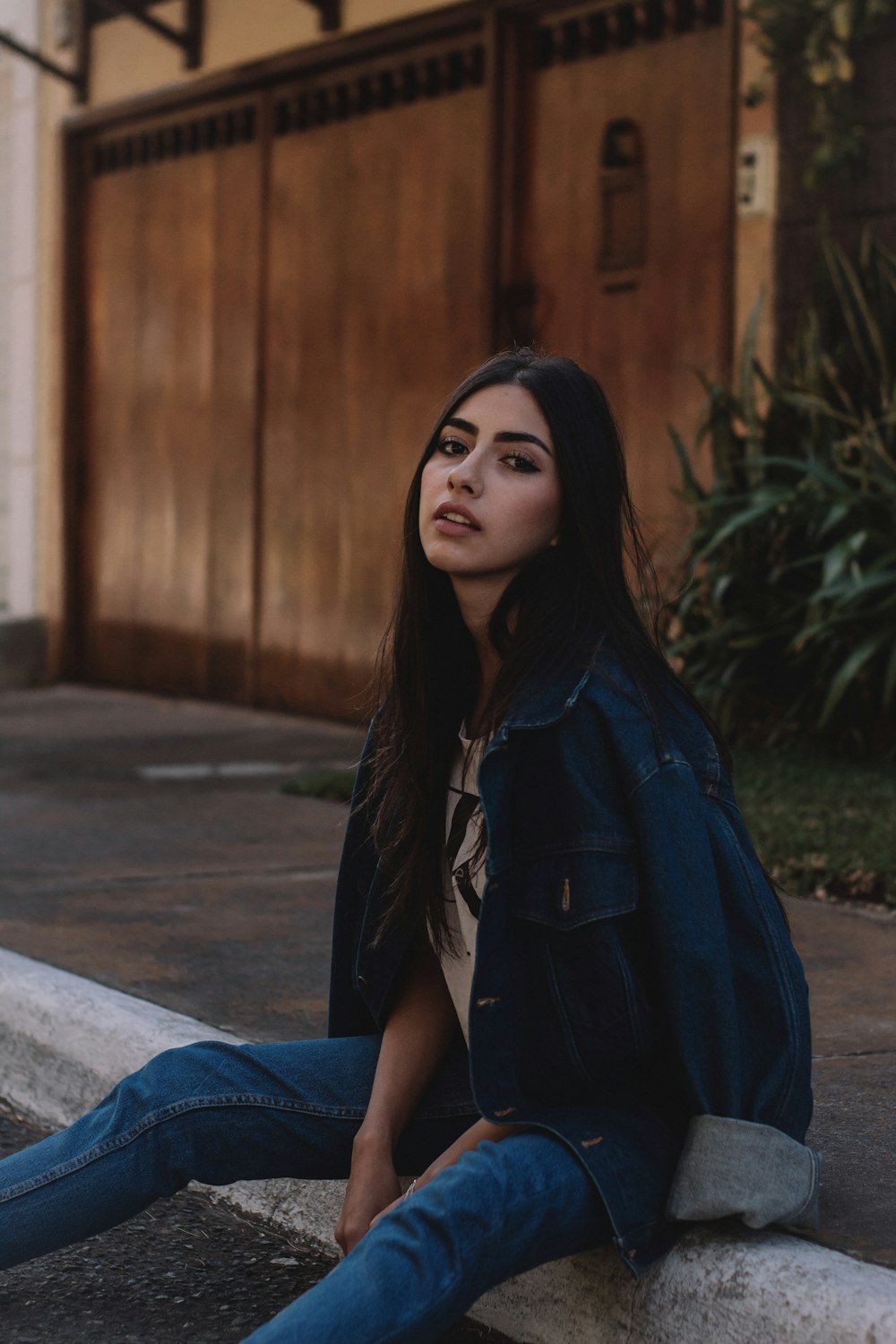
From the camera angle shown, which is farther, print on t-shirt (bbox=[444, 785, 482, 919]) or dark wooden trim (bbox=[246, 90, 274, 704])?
dark wooden trim (bbox=[246, 90, 274, 704])

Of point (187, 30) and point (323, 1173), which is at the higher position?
point (187, 30)

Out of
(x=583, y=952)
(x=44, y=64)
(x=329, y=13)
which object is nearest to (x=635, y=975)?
(x=583, y=952)

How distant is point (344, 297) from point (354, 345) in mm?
214

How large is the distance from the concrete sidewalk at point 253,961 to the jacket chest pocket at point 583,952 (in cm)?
26

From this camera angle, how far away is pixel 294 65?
26.7ft

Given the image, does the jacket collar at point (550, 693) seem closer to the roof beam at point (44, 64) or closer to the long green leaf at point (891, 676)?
the long green leaf at point (891, 676)

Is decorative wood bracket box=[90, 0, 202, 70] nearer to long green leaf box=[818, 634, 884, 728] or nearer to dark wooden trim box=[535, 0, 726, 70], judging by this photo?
dark wooden trim box=[535, 0, 726, 70]

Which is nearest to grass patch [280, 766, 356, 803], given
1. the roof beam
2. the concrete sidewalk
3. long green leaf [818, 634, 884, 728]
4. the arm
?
the concrete sidewalk

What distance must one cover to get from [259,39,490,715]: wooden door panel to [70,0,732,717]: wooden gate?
12mm

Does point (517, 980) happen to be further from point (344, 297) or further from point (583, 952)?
point (344, 297)

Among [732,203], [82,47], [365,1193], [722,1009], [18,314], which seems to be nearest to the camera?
[722,1009]

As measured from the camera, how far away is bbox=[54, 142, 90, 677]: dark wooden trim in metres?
9.61

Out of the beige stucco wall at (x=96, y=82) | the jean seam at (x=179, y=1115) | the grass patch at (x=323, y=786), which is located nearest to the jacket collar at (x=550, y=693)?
the jean seam at (x=179, y=1115)

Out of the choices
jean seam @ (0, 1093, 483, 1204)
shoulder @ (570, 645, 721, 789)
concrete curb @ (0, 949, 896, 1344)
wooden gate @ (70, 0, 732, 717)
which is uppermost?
wooden gate @ (70, 0, 732, 717)
